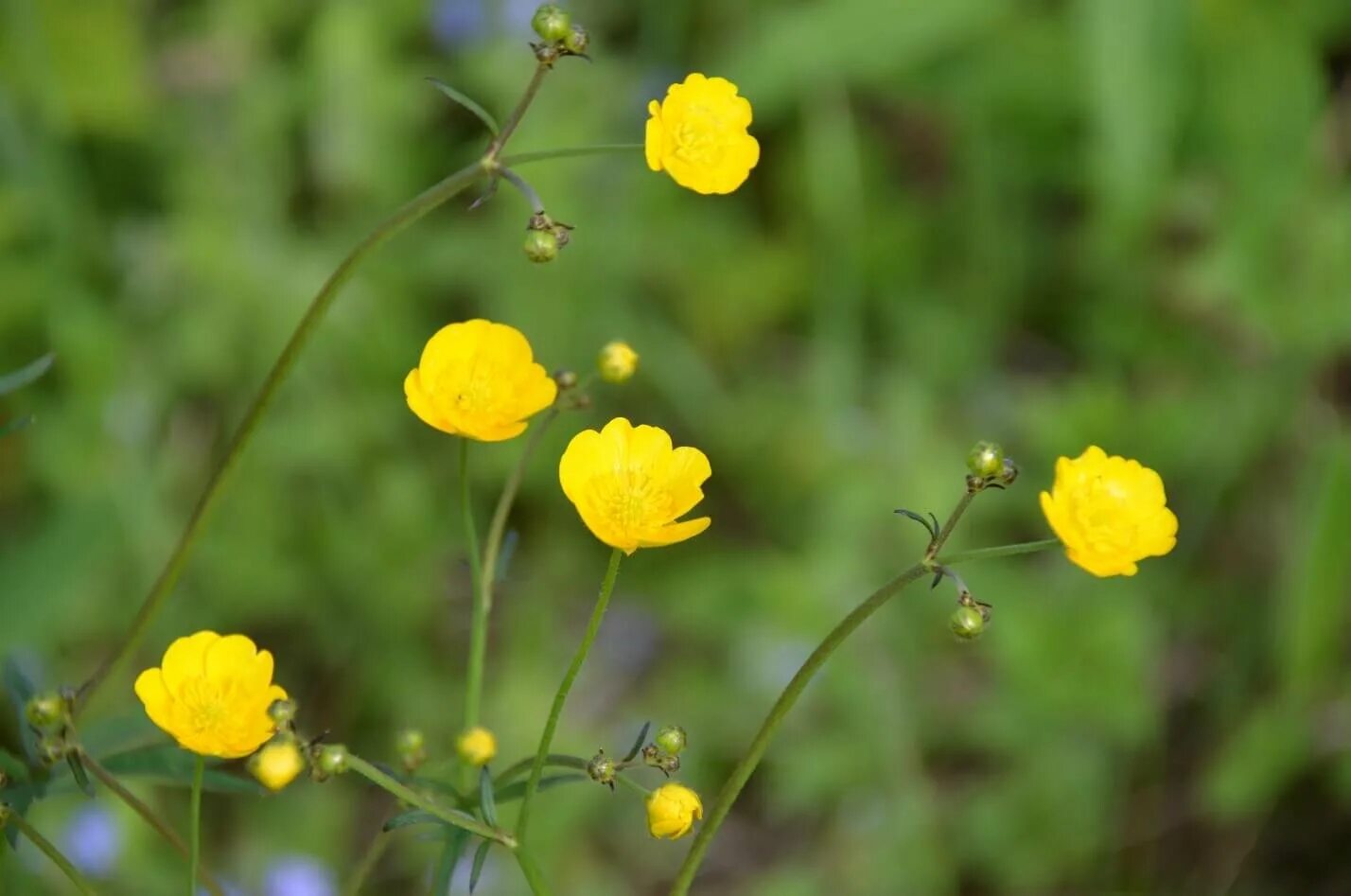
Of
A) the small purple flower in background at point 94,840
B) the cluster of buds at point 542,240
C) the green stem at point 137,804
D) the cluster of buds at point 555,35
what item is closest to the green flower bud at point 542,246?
the cluster of buds at point 542,240

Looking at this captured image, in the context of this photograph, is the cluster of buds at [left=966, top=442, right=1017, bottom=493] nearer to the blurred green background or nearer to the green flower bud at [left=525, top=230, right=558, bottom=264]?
the green flower bud at [left=525, top=230, right=558, bottom=264]

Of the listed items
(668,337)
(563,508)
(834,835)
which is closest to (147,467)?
(563,508)

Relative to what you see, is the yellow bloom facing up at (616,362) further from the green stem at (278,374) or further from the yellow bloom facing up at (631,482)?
the green stem at (278,374)

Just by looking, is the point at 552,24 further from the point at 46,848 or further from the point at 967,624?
the point at 46,848


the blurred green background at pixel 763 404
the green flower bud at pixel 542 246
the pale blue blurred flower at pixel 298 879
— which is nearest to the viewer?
the green flower bud at pixel 542 246

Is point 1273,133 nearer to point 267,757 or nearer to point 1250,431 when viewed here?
point 1250,431

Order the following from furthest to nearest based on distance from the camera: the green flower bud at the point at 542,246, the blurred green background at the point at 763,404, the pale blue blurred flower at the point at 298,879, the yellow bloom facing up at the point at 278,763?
the blurred green background at the point at 763,404
the pale blue blurred flower at the point at 298,879
the green flower bud at the point at 542,246
the yellow bloom facing up at the point at 278,763
